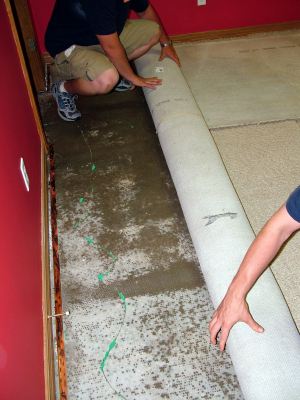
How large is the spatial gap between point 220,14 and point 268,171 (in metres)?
1.97

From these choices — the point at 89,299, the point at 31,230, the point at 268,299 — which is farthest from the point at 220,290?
the point at 31,230

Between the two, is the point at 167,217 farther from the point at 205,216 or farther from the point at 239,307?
the point at 239,307

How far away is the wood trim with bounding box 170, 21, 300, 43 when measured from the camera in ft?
11.3

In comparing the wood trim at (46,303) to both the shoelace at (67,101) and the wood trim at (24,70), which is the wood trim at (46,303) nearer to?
the wood trim at (24,70)

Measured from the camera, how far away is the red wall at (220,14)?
327 centimetres

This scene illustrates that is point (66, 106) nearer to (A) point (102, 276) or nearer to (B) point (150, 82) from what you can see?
(B) point (150, 82)

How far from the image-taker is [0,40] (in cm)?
163

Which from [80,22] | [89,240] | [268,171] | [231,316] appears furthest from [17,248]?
[80,22]

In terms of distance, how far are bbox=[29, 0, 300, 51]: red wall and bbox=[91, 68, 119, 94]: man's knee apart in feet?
3.44

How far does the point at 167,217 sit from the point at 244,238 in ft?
1.70

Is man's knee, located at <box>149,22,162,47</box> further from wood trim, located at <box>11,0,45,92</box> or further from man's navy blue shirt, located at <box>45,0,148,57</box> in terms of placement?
wood trim, located at <box>11,0,45,92</box>

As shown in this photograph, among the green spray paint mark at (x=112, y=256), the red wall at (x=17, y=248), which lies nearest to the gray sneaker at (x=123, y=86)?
the red wall at (x=17, y=248)

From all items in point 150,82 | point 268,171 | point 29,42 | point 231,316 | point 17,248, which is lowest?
point 268,171

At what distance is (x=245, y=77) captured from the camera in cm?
292
